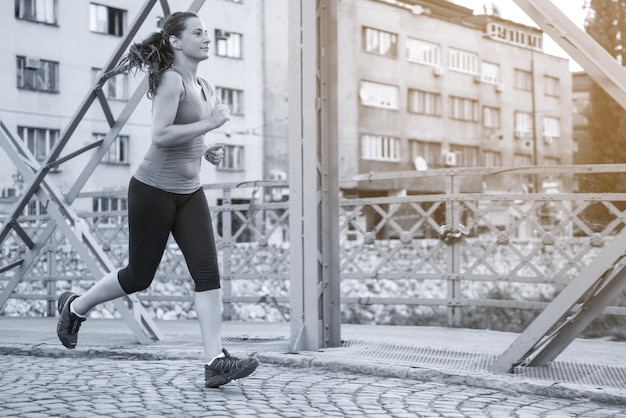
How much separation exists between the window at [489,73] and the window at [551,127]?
15.3ft

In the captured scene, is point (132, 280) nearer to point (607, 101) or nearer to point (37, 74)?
point (607, 101)

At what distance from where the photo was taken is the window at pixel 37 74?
3784cm

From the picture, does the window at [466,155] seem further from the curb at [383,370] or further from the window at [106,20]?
the curb at [383,370]

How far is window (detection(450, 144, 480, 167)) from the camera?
63.4 meters

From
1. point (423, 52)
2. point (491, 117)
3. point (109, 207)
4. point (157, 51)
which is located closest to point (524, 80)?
point (491, 117)

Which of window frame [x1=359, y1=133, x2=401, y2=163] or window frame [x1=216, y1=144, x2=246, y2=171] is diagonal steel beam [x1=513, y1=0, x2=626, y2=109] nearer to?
window frame [x1=216, y1=144, x2=246, y2=171]

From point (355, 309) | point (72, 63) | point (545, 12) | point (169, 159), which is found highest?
point (72, 63)

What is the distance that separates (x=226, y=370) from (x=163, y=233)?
863mm

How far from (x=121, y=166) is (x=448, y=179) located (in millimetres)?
31695

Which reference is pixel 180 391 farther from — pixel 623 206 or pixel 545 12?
pixel 623 206

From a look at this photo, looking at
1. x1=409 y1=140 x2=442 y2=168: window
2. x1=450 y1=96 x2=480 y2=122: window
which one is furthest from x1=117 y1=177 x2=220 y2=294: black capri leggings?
x1=450 y1=96 x2=480 y2=122: window

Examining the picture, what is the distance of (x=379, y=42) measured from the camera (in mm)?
56531

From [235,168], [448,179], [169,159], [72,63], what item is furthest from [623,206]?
[235,168]

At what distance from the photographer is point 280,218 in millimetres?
11727
